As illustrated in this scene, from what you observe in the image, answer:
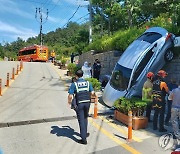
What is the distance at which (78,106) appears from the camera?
24.1 feet

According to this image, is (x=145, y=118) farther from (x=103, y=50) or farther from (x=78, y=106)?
(x=103, y=50)

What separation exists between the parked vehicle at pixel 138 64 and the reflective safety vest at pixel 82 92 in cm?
439

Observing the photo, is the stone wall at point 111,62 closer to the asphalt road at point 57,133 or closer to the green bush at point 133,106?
the asphalt road at point 57,133

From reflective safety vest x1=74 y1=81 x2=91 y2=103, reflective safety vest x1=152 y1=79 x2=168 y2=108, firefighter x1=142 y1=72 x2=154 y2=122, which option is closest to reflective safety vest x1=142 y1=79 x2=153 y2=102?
firefighter x1=142 y1=72 x2=154 y2=122

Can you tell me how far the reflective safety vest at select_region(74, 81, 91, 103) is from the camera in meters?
7.33

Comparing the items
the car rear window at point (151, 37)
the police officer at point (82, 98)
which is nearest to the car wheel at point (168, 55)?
the car rear window at point (151, 37)

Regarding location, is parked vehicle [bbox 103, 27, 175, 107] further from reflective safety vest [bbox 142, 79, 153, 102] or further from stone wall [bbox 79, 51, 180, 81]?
reflective safety vest [bbox 142, 79, 153, 102]

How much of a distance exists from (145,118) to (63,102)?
5.16m

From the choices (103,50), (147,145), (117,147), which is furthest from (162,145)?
(103,50)

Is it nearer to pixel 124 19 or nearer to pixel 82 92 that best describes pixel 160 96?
pixel 82 92

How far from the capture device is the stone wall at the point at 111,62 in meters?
12.8

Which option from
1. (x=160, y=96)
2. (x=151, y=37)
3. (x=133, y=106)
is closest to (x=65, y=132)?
(x=133, y=106)

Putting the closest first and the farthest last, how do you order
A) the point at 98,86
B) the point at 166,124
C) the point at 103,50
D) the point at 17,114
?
the point at 166,124, the point at 17,114, the point at 98,86, the point at 103,50

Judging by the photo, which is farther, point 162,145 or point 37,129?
point 37,129
